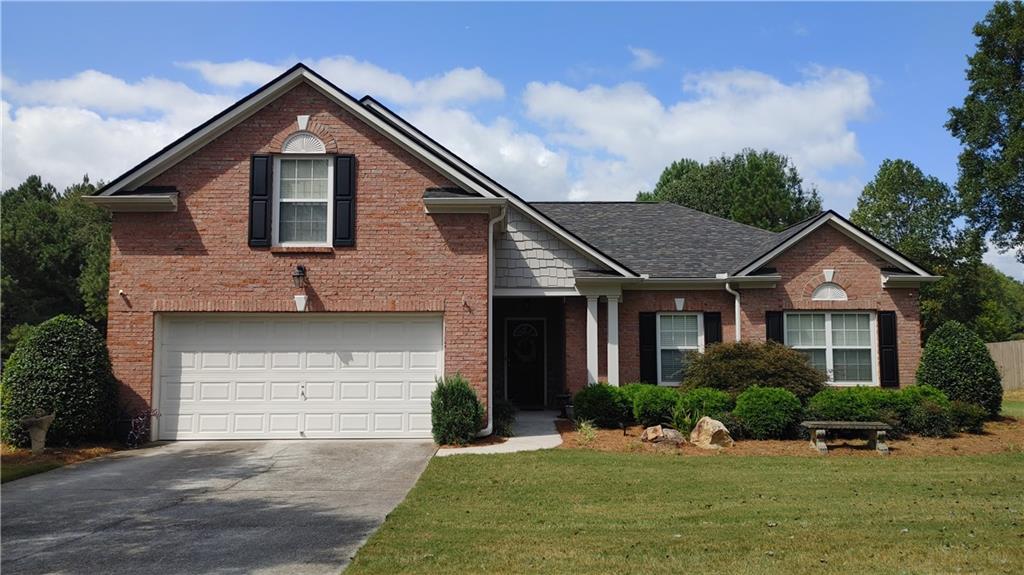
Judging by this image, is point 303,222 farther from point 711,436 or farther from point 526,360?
point 711,436

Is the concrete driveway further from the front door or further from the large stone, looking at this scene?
the front door

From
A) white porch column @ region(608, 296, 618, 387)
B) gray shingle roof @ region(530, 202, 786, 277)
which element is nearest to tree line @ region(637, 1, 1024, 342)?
gray shingle roof @ region(530, 202, 786, 277)

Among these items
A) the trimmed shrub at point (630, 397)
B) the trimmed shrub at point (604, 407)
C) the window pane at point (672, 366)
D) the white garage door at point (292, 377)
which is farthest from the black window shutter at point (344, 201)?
the window pane at point (672, 366)

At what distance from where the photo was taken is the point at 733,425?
13648 millimetres

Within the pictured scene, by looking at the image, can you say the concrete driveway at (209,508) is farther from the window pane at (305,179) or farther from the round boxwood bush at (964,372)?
the round boxwood bush at (964,372)

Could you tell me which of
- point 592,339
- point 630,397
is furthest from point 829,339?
point 630,397

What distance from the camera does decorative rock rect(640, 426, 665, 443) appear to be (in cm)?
1309

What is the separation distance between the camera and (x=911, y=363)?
57.3ft

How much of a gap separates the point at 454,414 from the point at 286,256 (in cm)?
431

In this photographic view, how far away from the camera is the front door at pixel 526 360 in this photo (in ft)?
64.7

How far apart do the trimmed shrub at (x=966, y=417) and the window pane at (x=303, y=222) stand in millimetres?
12413

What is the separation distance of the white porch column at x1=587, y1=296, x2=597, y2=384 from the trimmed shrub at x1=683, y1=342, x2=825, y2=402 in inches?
82.0

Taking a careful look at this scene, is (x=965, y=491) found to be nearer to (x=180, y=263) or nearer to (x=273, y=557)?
(x=273, y=557)

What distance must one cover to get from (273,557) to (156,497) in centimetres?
356
